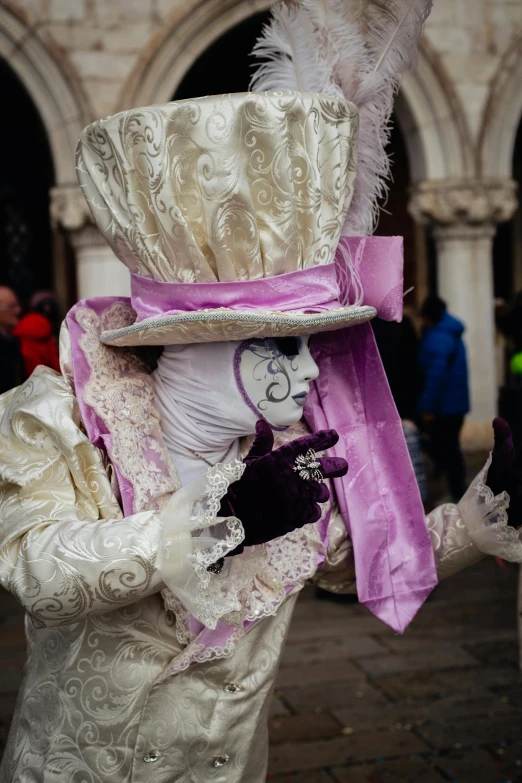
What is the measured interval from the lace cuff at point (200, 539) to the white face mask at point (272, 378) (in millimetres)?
211

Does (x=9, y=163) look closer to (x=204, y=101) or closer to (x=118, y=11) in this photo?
(x=118, y=11)

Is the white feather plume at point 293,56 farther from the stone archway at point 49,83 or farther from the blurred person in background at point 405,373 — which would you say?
the stone archway at point 49,83

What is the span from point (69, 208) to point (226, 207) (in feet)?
17.0

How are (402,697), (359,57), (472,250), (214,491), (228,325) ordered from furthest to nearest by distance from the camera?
(472,250) → (402,697) → (359,57) → (228,325) → (214,491)

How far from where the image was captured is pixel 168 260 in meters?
1.44

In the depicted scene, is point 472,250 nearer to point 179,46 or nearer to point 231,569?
point 179,46

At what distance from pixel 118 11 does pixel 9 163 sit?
3761 millimetres

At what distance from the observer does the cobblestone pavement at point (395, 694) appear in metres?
2.74

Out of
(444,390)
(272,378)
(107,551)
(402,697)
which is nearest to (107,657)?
(107,551)

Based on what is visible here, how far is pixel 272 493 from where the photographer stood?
128cm

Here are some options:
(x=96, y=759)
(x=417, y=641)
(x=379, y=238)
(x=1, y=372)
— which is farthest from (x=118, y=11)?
(x=96, y=759)

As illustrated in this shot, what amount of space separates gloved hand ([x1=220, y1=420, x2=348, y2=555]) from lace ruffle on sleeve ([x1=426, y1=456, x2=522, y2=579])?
1.46ft

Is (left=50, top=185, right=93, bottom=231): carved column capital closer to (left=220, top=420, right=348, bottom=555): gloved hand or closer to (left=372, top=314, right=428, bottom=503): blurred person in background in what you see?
(left=372, top=314, right=428, bottom=503): blurred person in background

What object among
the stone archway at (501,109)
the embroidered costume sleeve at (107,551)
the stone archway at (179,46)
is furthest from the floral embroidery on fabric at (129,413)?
the stone archway at (501,109)
